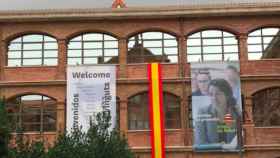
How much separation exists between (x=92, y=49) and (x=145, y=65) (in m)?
3.89

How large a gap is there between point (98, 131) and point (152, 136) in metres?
11.5

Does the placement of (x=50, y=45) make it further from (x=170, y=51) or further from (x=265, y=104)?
(x=265, y=104)

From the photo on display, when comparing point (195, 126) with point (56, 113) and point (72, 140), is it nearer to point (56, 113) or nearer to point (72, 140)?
point (56, 113)

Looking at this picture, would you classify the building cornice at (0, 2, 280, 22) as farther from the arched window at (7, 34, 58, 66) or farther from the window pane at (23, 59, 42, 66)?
the window pane at (23, 59, 42, 66)

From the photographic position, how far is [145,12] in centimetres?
4100

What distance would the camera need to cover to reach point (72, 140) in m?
27.3

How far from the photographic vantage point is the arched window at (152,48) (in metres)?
41.7

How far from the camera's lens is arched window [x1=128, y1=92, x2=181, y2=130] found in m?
40.4

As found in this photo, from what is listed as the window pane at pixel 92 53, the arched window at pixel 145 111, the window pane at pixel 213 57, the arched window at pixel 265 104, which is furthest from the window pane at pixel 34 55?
the arched window at pixel 265 104

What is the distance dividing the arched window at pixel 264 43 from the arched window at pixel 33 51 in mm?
13151

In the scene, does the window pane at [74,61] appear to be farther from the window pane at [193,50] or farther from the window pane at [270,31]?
the window pane at [270,31]

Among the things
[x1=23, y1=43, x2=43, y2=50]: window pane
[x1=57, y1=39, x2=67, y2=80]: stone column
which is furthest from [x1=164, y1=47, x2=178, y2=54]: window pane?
[x1=23, y1=43, x2=43, y2=50]: window pane

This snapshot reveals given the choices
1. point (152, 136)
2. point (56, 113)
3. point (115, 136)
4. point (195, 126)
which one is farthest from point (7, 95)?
point (115, 136)

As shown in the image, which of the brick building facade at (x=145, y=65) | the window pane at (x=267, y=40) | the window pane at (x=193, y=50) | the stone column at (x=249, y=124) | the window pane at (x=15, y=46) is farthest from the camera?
the window pane at (x=15, y=46)
